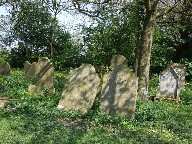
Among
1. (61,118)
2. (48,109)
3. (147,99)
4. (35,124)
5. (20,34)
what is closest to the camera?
(35,124)

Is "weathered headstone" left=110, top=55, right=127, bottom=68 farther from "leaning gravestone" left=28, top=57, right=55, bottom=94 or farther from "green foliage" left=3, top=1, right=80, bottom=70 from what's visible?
"green foliage" left=3, top=1, right=80, bottom=70

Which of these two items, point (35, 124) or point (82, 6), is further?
point (82, 6)

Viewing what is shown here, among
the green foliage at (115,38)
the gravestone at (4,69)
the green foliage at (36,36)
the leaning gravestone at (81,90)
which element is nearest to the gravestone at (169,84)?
the leaning gravestone at (81,90)

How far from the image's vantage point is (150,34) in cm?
1312

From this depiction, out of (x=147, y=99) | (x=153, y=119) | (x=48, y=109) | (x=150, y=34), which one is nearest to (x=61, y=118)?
(x=48, y=109)

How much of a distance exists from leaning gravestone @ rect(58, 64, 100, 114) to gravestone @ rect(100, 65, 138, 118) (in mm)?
491

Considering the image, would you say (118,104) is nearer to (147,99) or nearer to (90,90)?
(90,90)

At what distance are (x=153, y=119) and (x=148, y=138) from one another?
1.78 m

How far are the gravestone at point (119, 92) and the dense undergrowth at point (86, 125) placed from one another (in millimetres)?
317

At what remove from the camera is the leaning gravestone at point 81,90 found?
33.7ft

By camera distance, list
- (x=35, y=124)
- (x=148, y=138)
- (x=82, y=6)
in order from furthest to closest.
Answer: (x=82, y=6), (x=35, y=124), (x=148, y=138)

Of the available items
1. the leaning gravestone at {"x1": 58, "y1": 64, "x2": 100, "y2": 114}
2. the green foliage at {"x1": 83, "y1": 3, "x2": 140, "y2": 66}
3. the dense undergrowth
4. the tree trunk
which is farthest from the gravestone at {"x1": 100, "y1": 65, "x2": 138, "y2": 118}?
the green foliage at {"x1": 83, "y1": 3, "x2": 140, "y2": 66}

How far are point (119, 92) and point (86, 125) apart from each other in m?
1.73

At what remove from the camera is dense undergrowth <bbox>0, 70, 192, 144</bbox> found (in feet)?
24.7
